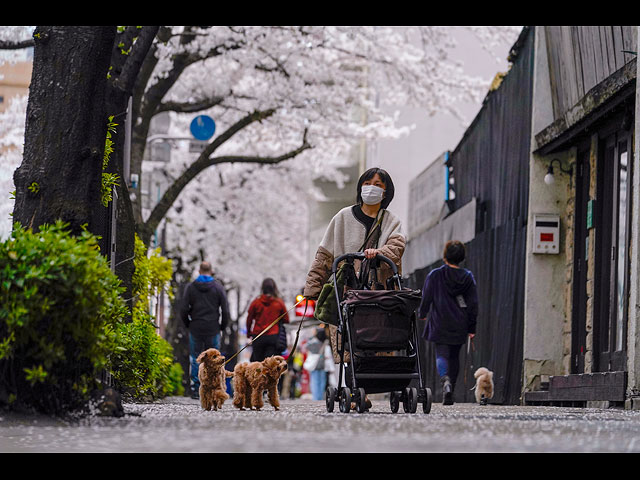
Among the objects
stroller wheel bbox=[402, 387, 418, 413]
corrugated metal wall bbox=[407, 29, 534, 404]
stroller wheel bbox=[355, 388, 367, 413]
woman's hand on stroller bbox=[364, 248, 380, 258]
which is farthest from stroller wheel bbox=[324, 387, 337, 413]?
corrugated metal wall bbox=[407, 29, 534, 404]

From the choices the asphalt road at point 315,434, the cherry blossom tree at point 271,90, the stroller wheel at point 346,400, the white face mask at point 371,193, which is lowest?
the asphalt road at point 315,434

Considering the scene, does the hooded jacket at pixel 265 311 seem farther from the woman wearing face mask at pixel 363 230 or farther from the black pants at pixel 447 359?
the woman wearing face mask at pixel 363 230

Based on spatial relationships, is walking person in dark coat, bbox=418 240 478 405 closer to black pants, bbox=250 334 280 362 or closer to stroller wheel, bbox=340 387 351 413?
stroller wheel, bbox=340 387 351 413

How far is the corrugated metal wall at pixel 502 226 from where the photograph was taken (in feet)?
48.9

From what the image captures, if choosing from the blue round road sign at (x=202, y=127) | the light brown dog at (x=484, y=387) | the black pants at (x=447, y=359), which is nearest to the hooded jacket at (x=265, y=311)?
the light brown dog at (x=484, y=387)

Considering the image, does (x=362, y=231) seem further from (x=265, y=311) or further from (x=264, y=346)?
(x=264, y=346)

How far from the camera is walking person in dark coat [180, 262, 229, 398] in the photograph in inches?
651

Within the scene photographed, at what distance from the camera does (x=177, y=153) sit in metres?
34.9

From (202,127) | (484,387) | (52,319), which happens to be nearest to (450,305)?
(484,387)

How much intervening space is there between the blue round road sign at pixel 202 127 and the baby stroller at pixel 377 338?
45.1 feet

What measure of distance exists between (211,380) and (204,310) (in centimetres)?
650

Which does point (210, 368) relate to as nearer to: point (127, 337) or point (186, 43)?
point (127, 337)

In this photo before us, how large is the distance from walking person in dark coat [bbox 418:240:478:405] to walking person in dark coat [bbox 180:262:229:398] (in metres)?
4.47
